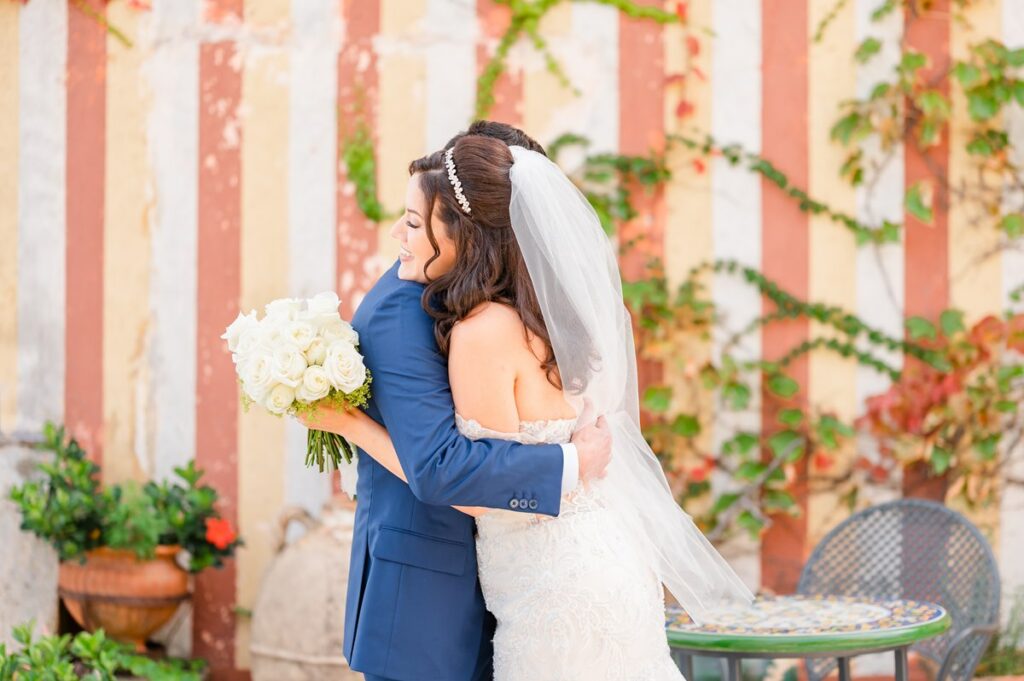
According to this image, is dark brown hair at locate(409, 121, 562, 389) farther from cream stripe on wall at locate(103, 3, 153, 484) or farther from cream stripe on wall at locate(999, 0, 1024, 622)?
cream stripe on wall at locate(999, 0, 1024, 622)

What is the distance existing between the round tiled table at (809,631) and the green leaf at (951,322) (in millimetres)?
1628

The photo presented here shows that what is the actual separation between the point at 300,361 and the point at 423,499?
13.2 inches

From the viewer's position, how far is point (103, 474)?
4594 millimetres

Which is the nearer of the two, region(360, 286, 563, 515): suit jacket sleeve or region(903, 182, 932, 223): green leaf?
region(360, 286, 563, 515): suit jacket sleeve

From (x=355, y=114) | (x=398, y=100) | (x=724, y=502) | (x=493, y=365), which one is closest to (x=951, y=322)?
(x=724, y=502)

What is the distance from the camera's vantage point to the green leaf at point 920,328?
4570 millimetres

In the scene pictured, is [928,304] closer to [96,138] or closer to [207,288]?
[207,288]

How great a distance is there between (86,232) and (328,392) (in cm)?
267

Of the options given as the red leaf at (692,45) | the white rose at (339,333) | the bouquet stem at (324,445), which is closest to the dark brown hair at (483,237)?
the white rose at (339,333)

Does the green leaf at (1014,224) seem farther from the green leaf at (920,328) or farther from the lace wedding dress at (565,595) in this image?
the lace wedding dress at (565,595)

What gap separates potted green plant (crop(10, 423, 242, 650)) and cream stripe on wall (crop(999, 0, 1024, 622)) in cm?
274

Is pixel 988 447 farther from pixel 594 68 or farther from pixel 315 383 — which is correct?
pixel 315 383

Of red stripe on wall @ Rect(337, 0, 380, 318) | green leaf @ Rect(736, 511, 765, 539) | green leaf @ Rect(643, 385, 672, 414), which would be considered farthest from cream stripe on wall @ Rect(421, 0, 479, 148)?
green leaf @ Rect(736, 511, 765, 539)

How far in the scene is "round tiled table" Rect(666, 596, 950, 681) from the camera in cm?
279
